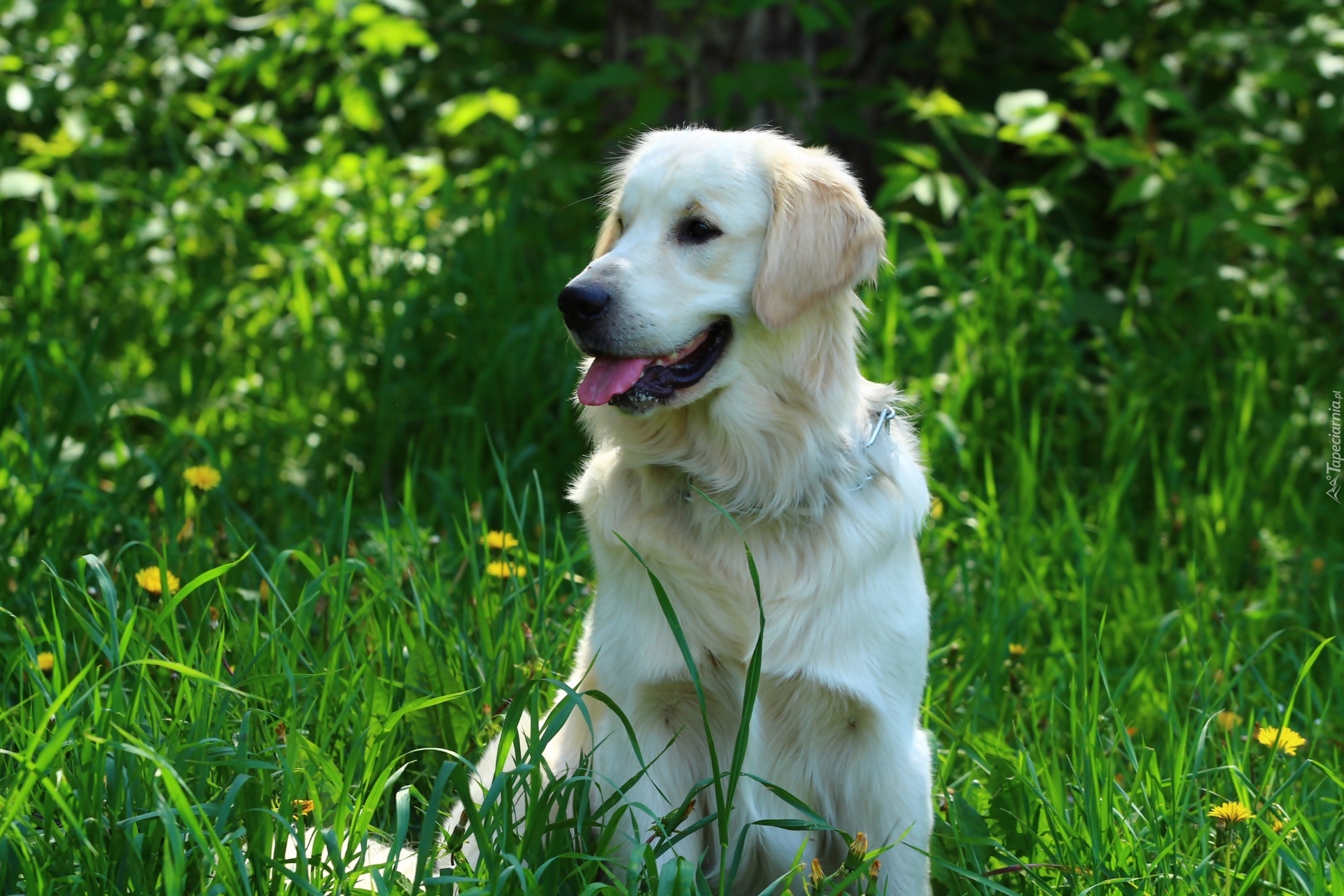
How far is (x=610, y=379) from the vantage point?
2109mm

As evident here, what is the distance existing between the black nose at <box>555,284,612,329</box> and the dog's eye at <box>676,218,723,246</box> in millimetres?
199

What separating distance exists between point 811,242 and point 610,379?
40 centimetres

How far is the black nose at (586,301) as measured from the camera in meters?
2.06

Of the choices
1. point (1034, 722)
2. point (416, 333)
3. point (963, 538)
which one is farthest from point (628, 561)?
point (416, 333)

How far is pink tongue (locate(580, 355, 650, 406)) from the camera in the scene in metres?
2.09

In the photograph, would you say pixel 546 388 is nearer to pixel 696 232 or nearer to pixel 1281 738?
pixel 696 232

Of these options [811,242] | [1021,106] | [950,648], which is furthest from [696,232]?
[1021,106]

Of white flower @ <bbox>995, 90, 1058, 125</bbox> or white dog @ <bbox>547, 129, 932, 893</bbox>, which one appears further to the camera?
white flower @ <bbox>995, 90, 1058, 125</bbox>

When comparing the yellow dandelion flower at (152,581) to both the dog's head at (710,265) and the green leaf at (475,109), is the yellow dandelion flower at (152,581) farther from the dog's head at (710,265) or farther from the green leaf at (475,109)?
the green leaf at (475,109)

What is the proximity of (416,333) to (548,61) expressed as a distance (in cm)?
150

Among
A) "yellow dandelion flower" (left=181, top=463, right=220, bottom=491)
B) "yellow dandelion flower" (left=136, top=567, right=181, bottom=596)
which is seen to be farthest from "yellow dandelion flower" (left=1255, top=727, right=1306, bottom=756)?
"yellow dandelion flower" (left=181, top=463, right=220, bottom=491)

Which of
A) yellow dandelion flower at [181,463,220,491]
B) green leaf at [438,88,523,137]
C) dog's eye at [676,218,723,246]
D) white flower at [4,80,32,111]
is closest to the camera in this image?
dog's eye at [676,218,723,246]

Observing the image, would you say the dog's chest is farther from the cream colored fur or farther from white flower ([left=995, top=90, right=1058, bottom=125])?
white flower ([left=995, top=90, right=1058, bottom=125])

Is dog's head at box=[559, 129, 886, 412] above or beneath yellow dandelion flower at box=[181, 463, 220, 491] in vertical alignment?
above
